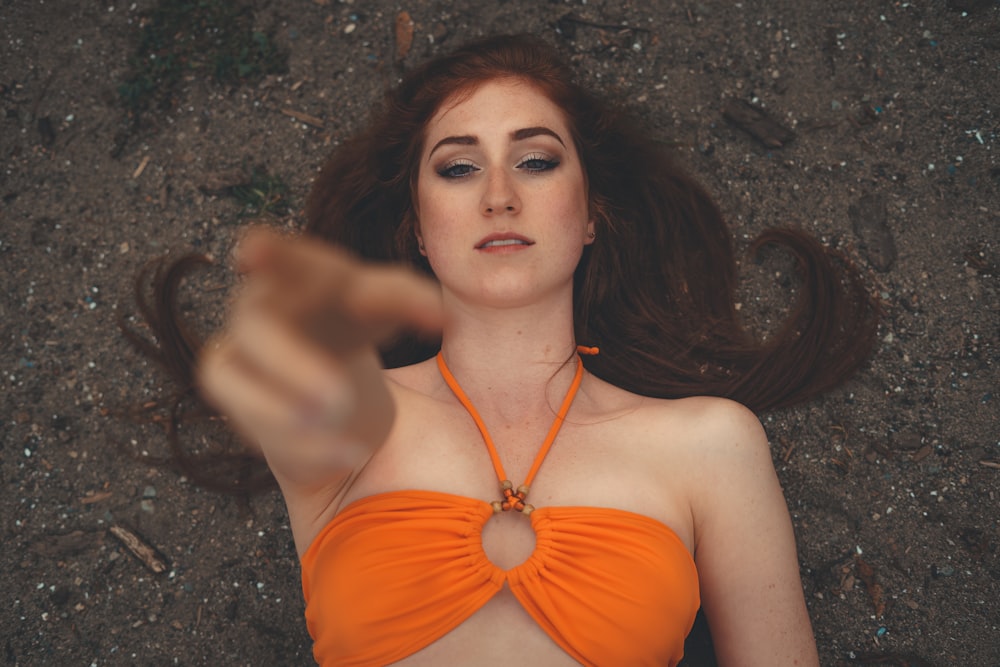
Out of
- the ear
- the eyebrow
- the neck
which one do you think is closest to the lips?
the neck

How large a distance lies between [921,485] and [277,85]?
380cm

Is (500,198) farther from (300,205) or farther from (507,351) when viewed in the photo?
(300,205)

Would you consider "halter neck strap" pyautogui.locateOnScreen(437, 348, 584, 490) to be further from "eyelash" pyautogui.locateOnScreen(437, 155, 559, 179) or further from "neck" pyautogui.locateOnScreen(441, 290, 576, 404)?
"eyelash" pyautogui.locateOnScreen(437, 155, 559, 179)

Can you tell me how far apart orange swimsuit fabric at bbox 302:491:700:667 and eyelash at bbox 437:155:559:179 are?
3.98ft

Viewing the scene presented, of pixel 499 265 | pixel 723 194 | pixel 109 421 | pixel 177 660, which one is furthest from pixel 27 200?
pixel 723 194

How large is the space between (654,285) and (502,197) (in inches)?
50.1

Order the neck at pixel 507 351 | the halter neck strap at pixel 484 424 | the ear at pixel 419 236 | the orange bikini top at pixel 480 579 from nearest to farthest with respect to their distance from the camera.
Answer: the orange bikini top at pixel 480 579 < the halter neck strap at pixel 484 424 < the neck at pixel 507 351 < the ear at pixel 419 236

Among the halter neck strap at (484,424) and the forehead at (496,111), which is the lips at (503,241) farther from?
the halter neck strap at (484,424)

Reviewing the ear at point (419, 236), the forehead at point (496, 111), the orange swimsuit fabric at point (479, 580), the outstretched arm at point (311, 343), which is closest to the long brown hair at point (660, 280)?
the ear at point (419, 236)

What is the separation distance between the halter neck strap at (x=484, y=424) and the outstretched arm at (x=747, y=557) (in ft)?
1.79

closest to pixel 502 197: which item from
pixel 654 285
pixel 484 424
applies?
pixel 484 424

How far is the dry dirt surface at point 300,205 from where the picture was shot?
3.21m

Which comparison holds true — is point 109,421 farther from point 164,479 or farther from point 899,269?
point 899,269

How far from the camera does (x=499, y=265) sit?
2449 millimetres
